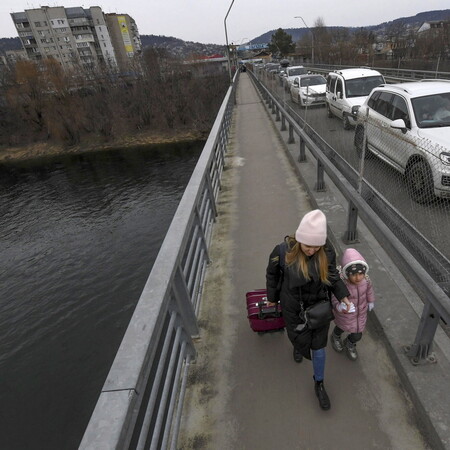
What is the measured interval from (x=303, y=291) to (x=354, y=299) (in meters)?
0.52

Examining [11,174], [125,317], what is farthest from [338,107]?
[11,174]

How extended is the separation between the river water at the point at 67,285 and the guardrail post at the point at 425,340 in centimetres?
1305

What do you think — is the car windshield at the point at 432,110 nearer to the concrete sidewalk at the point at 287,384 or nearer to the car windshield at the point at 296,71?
the concrete sidewalk at the point at 287,384

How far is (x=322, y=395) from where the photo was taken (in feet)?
8.11

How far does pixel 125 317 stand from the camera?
675 inches

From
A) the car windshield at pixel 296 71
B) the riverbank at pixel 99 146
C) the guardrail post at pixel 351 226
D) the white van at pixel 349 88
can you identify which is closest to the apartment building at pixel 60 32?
the riverbank at pixel 99 146

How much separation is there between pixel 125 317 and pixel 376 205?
611 inches

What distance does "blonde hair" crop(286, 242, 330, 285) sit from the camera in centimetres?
230

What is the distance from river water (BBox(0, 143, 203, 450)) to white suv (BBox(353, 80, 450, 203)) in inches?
523

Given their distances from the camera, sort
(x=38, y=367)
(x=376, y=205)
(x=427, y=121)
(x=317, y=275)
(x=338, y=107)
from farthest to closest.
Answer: (x=38, y=367) < (x=338, y=107) < (x=427, y=121) < (x=376, y=205) < (x=317, y=275)

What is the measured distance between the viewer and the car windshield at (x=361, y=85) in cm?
1087

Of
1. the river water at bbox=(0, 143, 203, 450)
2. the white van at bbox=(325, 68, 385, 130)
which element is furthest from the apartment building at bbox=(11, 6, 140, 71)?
the white van at bbox=(325, 68, 385, 130)

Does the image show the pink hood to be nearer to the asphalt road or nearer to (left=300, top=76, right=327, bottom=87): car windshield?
the asphalt road

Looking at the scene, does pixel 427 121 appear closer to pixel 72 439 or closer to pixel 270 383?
pixel 270 383
